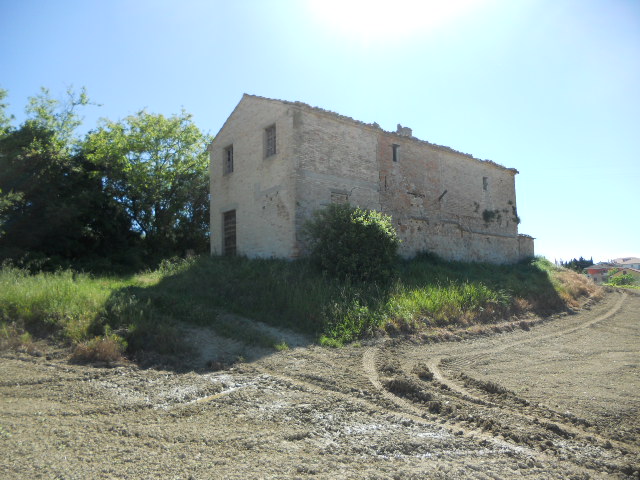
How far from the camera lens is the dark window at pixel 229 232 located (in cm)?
1767

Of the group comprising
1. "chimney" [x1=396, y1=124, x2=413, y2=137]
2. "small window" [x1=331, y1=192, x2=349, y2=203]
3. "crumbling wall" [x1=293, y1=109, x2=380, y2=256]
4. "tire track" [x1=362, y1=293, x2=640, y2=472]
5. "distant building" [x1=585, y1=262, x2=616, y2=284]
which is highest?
"chimney" [x1=396, y1=124, x2=413, y2=137]

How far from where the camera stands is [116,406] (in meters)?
5.41

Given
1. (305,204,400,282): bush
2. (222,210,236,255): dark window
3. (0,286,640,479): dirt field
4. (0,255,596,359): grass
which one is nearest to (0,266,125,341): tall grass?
(0,255,596,359): grass

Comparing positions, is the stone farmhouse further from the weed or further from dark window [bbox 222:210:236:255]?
the weed

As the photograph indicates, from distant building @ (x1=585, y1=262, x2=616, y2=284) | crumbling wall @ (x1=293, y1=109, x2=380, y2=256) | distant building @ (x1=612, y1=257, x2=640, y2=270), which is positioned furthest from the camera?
distant building @ (x1=612, y1=257, x2=640, y2=270)

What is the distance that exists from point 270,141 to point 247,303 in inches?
287

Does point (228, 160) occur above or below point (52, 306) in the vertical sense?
above

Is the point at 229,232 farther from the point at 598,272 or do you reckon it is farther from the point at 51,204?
the point at 598,272

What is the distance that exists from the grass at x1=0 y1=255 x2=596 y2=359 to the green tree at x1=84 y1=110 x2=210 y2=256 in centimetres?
862

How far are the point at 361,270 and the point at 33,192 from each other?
14.2 meters

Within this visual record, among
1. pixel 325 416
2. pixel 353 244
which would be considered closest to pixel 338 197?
pixel 353 244

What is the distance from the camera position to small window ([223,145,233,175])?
18481 mm

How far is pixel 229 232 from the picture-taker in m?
17.9

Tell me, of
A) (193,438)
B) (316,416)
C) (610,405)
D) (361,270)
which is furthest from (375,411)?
(361,270)
